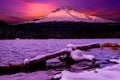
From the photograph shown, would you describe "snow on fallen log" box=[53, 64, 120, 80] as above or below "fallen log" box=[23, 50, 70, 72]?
above

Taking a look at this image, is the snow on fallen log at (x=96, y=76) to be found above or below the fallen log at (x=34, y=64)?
above

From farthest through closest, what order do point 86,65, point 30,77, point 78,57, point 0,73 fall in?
point 78,57
point 86,65
point 0,73
point 30,77

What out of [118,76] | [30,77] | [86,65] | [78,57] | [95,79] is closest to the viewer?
[95,79]

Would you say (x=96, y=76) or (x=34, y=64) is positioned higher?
(x=96, y=76)

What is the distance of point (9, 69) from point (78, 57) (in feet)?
20.6

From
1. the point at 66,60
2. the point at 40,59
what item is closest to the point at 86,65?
the point at 66,60

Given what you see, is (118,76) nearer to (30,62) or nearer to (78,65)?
(30,62)

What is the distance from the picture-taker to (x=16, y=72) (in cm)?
1881

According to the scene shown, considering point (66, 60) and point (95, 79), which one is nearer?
point (95, 79)

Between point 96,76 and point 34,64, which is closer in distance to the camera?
point 96,76

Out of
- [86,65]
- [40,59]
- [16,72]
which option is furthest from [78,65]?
[16,72]

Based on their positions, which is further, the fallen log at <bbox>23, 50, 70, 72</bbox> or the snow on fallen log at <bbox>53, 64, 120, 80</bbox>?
the fallen log at <bbox>23, 50, 70, 72</bbox>

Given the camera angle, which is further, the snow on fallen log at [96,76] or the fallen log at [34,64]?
the fallen log at [34,64]

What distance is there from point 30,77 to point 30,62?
2.13 metres
